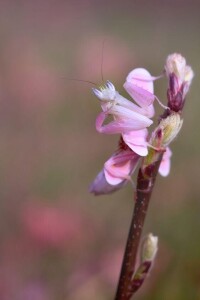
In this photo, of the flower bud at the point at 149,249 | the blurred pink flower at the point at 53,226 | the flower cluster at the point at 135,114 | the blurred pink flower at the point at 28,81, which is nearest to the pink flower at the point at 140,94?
the flower cluster at the point at 135,114

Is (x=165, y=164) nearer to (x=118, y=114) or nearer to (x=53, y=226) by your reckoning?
(x=118, y=114)

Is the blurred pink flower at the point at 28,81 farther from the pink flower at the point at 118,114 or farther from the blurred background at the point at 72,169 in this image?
the pink flower at the point at 118,114

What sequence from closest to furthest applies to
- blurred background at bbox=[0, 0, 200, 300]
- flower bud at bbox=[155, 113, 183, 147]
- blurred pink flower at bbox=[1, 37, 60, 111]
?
1. flower bud at bbox=[155, 113, 183, 147]
2. blurred background at bbox=[0, 0, 200, 300]
3. blurred pink flower at bbox=[1, 37, 60, 111]

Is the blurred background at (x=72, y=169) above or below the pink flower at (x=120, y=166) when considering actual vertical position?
below

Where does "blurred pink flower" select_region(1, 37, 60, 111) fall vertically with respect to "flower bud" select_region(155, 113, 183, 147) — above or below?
below

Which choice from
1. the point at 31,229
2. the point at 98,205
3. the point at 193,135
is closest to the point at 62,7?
the point at 193,135

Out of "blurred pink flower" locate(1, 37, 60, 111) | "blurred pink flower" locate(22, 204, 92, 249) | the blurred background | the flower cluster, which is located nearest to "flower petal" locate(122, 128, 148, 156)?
the flower cluster

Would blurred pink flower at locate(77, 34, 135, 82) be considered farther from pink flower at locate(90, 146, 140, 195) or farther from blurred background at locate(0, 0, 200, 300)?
pink flower at locate(90, 146, 140, 195)
